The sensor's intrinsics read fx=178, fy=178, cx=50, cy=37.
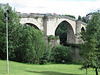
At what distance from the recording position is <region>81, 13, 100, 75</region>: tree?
1603 centimetres

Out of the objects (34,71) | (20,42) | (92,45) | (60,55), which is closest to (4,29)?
(20,42)

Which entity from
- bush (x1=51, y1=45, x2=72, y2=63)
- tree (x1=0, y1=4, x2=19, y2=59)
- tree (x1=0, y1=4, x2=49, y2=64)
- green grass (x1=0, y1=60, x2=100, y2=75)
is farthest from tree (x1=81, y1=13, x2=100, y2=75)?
bush (x1=51, y1=45, x2=72, y2=63)

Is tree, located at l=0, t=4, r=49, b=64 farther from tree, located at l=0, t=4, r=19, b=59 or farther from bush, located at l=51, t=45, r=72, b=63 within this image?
bush, located at l=51, t=45, r=72, b=63

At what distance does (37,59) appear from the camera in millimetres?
29156

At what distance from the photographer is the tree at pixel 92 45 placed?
1603cm

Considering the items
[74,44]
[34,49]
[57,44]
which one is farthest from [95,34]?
[74,44]

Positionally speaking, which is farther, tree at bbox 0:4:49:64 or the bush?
the bush

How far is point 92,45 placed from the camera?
52.0 ft

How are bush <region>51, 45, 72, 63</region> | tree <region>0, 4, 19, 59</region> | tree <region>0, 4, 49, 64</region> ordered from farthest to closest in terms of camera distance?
1. bush <region>51, 45, 72, 63</region>
2. tree <region>0, 4, 49, 64</region>
3. tree <region>0, 4, 19, 59</region>

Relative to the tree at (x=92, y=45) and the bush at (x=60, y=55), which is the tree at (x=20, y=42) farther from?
the tree at (x=92, y=45)

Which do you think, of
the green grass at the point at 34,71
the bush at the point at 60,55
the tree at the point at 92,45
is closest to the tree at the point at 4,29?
the green grass at the point at 34,71

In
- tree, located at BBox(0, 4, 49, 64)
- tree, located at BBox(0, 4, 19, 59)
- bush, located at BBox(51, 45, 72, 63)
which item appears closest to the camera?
tree, located at BBox(0, 4, 19, 59)

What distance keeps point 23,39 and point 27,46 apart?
1.57 m

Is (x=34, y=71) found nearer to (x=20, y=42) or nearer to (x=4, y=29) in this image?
(x=20, y=42)
